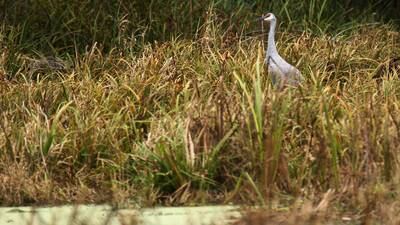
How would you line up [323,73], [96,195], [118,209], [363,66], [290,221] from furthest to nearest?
[363,66] < [323,73] < [96,195] < [118,209] < [290,221]

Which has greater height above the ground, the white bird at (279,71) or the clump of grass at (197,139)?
the white bird at (279,71)

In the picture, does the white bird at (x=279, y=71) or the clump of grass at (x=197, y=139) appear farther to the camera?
the white bird at (x=279, y=71)

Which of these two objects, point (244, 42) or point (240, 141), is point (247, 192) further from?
point (244, 42)

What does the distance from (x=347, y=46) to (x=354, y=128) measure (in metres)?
3.51

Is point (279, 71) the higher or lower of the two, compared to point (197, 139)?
higher

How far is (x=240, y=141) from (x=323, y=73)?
2.32 meters

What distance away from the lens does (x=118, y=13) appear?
11.0 metres

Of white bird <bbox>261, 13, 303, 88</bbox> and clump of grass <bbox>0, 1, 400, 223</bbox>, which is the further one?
white bird <bbox>261, 13, 303, 88</bbox>

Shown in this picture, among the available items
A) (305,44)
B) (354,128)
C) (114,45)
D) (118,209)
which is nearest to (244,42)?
(305,44)

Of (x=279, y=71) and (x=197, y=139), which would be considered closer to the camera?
(x=197, y=139)

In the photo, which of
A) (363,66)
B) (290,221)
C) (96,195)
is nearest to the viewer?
(290,221)

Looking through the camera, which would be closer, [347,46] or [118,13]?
[347,46]

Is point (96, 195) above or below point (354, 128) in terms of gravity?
below

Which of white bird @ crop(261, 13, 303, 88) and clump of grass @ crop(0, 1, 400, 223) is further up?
white bird @ crop(261, 13, 303, 88)
